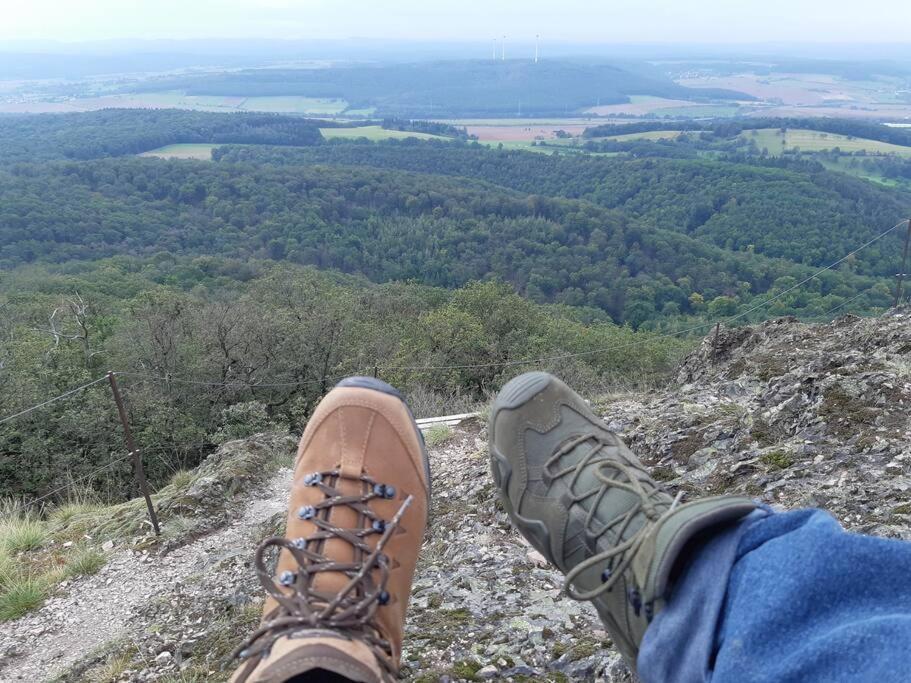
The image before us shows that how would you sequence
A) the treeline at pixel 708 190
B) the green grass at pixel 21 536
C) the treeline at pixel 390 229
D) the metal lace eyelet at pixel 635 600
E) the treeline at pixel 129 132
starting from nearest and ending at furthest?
1. the metal lace eyelet at pixel 635 600
2. the green grass at pixel 21 536
3. the treeline at pixel 390 229
4. the treeline at pixel 708 190
5. the treeline at pixel 129 132

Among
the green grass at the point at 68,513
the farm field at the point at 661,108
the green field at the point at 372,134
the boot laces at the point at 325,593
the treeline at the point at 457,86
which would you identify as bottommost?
the green grass at the point at 68,513

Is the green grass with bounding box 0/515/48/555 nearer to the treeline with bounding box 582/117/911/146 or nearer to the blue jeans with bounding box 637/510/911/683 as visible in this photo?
the blue jeans with bounding box 637/510/911/683

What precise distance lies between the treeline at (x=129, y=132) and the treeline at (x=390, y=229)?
1341 centimetres

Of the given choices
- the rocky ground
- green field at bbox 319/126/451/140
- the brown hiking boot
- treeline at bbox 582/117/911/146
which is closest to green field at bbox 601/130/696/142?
treeline at bbox 582/117/911/146

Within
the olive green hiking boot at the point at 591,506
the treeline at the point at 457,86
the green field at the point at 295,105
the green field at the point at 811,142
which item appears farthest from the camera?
the treeline at the point at 457,86

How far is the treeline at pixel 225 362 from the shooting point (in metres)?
9.37

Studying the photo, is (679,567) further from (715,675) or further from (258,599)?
(258,599)

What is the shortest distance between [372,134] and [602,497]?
91913mm

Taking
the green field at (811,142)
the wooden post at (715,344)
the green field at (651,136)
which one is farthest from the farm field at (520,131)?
the wooden post at (715,344)

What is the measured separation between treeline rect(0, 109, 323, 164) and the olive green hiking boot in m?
81.1

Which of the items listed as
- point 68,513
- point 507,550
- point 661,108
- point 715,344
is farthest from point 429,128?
point 507,550

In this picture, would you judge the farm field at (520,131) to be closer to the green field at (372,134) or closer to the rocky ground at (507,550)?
the green field at (372,134)

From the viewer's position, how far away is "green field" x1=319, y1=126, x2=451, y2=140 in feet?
280

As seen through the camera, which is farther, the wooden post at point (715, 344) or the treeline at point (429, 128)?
the treeline at point (429, 128)
